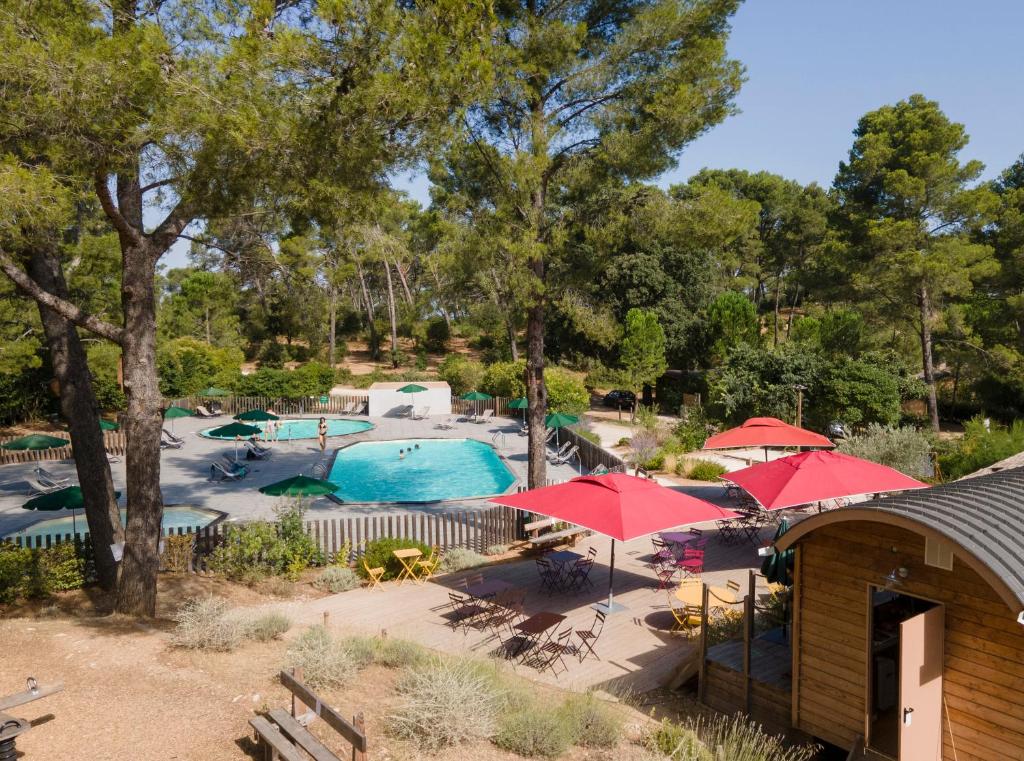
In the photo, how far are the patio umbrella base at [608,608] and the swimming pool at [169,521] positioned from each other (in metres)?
9.45

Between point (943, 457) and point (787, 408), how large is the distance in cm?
651

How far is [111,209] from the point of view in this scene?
8328 millimetres

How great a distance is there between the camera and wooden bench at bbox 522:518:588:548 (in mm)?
12820

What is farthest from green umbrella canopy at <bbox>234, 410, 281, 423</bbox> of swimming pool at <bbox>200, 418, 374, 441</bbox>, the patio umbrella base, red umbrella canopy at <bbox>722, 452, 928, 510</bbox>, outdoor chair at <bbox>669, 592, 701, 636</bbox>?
outdoor chair at <bbox>669, 592, 701, 636</bbox>

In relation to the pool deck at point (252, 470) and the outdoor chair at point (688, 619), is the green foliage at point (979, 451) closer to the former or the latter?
the pool deck at point (252, 470)

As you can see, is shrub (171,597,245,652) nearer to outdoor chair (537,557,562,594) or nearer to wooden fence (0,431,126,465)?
outdoor chair (537,557,562,594)

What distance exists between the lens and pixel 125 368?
871 centimetres

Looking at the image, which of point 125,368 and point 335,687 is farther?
point 125,368

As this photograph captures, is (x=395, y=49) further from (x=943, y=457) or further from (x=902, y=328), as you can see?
(x=902, y=328)

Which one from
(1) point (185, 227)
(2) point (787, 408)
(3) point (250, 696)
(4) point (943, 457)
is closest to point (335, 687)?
(3) point (250, 696)

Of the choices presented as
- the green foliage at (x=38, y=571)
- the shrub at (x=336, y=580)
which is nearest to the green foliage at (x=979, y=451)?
the shrub at (x=336, y=580)

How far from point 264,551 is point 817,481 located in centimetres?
944

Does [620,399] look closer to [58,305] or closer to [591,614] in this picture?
[591,614]

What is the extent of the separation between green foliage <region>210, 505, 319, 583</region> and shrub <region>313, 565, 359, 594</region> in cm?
58
